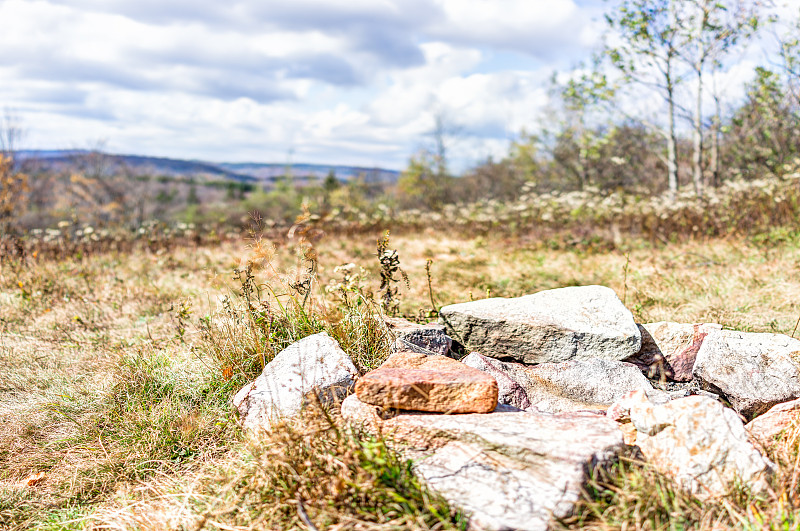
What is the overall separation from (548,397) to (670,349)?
1.06m

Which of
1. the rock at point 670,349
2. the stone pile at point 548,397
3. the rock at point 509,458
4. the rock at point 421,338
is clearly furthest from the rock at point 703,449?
the rock at point 421,338

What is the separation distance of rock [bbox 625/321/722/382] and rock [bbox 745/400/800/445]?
598 millimetres

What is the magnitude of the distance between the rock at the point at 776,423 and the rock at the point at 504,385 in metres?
1.05

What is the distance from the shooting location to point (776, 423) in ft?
7.89

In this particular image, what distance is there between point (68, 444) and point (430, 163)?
21312 mm

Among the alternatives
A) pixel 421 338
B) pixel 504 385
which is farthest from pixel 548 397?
pixel 421 338

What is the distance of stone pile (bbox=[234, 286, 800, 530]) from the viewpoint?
6.21 feet

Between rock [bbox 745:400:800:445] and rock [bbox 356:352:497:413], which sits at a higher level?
rock [bbox 356:352:497:413]

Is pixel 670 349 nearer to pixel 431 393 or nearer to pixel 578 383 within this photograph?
pixel 578 383

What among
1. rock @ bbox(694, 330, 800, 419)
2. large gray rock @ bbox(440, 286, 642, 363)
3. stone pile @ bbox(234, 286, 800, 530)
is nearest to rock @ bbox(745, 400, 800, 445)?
stone pile @ bbox(234, 286, 800, 530)

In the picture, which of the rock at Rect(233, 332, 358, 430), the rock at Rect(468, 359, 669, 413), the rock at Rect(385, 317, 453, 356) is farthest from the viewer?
the rock at Rect(385, 317, 453, 356)

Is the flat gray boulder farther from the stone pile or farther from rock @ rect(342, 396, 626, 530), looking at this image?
rock @ rect(342, 396, 626, 530)

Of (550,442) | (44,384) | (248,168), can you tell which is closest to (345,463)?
(550,442)

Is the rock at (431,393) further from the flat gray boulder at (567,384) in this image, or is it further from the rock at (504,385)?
the flat gray boulder at (567,384)
